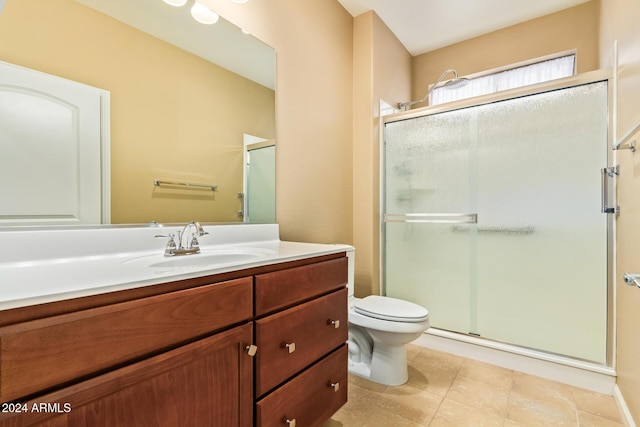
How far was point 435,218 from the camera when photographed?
2.22 m

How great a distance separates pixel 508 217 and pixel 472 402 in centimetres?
112

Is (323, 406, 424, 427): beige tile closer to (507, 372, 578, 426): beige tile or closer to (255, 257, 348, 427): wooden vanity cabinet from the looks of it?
(255, 257, 348, 427): wooden vanity cabinet

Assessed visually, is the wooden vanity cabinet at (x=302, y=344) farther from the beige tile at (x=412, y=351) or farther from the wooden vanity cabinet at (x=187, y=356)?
the beige tile at (x=412, y=351)

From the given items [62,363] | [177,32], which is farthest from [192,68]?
[62,363]

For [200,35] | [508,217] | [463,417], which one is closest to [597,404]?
[463,417]

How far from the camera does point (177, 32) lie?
132cm

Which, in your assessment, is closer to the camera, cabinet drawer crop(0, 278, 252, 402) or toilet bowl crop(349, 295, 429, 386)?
cabinet drawer crop(0, 278, 252, 402)

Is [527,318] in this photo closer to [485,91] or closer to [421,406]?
[421,406]

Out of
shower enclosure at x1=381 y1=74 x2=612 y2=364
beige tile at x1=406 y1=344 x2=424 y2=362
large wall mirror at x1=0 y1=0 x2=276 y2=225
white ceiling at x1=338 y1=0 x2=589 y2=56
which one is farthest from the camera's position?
white ceiling at x1=338 y1=0 x2=589 y2=56

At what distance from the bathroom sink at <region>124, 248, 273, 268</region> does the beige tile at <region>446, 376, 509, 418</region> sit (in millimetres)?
1301

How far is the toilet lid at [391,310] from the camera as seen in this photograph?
1588mm

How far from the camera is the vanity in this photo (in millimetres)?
531

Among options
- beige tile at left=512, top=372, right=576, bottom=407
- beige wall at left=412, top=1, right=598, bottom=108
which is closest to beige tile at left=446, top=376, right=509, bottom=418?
beige tile at left=512, top=372, right=576, bottom=407

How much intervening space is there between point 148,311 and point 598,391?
2.26 meters
